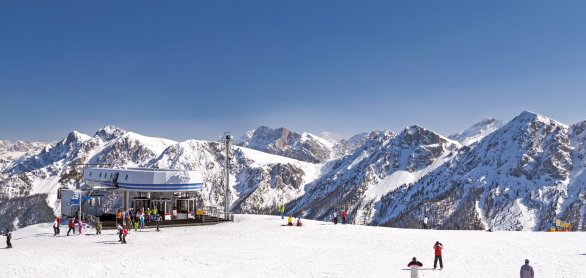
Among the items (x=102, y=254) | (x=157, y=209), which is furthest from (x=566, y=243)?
(x=157, y=209)

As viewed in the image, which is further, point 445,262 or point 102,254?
point 102,254

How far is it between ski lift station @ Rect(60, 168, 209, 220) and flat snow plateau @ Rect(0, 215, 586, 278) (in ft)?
34.2

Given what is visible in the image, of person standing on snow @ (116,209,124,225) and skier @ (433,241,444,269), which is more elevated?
person standing on snow @ (116,209,124,225)

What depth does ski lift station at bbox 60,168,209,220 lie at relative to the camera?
61372mm

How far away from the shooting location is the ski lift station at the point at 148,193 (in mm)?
61372

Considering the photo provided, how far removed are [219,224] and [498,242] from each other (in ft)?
99.8

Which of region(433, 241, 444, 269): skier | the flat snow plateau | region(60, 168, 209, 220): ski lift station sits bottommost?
the flat snow plateau

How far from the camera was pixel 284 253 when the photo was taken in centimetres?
3759

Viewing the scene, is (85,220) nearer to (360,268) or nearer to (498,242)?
(360,268)

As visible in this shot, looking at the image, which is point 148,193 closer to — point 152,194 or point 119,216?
point 152,194

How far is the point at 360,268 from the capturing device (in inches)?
1259

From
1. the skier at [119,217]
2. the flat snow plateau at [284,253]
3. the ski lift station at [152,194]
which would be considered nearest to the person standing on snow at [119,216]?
→ the skier at [119,217]

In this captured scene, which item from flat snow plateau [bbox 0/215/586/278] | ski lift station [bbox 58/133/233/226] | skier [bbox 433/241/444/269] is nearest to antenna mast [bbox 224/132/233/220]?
ski lift station [bbox 58/133/233/226]

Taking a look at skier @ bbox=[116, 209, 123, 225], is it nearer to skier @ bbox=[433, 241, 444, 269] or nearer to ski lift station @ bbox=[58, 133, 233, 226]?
ski lift station @ bbox=[58, 133, 233, 226]
